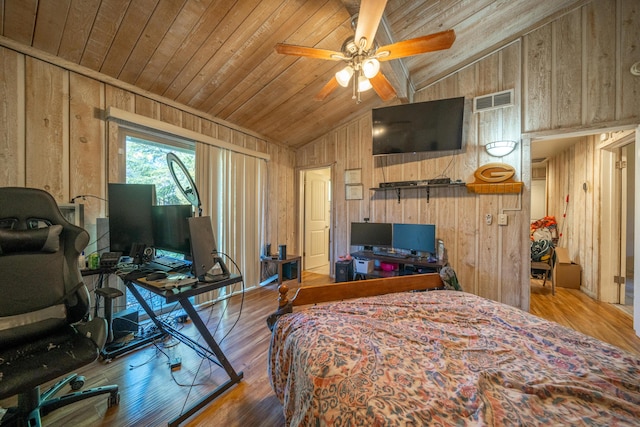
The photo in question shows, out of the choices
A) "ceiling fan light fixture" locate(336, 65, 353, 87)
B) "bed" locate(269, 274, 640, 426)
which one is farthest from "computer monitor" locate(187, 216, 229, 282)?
"ceiling fan light fixture" locate(336, 65, 353, 87)

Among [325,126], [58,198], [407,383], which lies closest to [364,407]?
[407,383]

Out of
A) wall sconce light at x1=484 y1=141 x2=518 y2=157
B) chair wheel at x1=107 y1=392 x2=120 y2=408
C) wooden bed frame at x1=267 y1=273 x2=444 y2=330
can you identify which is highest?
wall sconce light at x1=484 y1=141 x2=518 y2=157

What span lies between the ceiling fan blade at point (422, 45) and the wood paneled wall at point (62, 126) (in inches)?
98.6

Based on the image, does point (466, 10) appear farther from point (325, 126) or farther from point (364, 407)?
point (364, 407)

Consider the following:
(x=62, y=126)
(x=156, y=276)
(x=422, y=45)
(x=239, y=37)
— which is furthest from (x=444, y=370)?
(x=62, y=126)

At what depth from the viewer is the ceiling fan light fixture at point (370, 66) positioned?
1864 mm

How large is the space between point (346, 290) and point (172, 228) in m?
1.62

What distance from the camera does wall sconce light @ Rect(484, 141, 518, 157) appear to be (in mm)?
2830

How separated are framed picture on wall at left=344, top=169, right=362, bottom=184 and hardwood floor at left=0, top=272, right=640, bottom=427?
8.02 ft

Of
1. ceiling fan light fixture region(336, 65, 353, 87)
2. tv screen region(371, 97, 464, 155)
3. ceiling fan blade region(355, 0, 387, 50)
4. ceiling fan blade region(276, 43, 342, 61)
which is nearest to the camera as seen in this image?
ceiling fan blade region(355, 0, 387, 50)

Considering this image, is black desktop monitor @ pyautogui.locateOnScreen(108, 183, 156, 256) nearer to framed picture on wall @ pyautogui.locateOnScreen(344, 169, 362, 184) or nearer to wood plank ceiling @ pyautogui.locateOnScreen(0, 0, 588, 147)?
wood plank ceiling @ pyautogui.locateOnScreen(0, 0, 588, 147)

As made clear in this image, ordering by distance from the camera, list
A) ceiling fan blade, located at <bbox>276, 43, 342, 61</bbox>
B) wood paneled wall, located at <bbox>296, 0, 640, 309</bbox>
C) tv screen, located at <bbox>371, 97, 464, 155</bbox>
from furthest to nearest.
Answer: tv screen, located at <bbox>371, 97, 464, 155</bbox> < wood paneled wall, located at <bbox>296, 0, 640, 309</bbox> < ceiling fan blade, located at <bbox>276, 43, 342, 61</bbox>

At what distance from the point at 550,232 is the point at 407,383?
209 inches

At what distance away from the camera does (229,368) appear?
65.8 inches
